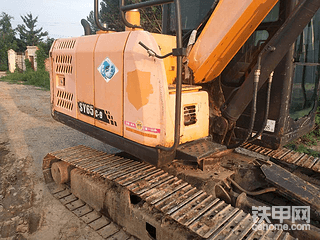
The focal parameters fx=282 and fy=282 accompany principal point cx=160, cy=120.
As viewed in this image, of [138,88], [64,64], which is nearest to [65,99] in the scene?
[64,64]

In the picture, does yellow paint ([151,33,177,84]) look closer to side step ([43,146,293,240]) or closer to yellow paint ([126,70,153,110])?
yellow paint ([126,70,153,110])

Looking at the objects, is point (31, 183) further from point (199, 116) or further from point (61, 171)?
point (199, 116)

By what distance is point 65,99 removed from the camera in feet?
12.9

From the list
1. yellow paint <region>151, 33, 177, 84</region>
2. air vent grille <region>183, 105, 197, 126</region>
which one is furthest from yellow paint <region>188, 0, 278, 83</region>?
air vent grille <region>183, 105, 197, 126</region>

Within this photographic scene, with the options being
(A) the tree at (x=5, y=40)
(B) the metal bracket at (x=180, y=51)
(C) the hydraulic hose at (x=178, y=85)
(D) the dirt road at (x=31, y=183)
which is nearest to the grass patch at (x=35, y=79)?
(D) the dirt road at (x=31, y=183)

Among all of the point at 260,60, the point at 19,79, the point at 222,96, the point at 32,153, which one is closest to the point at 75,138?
the point at 32,153

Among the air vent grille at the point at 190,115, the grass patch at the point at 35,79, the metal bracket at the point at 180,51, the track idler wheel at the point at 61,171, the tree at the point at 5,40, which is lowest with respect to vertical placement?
the track idler wheel at the point at 61,171

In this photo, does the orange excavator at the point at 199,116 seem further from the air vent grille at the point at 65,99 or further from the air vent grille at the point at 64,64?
the air vent grille at the point at 65,99

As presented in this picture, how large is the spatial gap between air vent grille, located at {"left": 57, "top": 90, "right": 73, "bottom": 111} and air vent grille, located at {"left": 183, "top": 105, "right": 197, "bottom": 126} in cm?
175

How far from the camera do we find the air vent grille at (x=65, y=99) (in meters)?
3.81

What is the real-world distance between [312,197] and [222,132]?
1.02 m

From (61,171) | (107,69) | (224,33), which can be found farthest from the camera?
(61,171)

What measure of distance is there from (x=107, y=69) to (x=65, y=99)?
120 cm

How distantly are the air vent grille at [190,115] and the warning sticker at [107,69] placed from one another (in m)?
0.83
